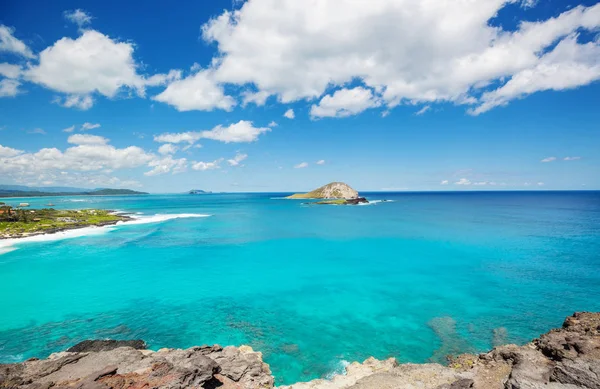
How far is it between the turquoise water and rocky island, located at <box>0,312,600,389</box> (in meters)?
2.12

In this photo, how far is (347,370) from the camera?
15867mm

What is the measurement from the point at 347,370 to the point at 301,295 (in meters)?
12.8

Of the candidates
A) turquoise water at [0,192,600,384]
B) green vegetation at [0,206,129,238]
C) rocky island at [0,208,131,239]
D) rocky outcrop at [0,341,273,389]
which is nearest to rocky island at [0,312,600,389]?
rocky outcrop at [0,341,273,389]

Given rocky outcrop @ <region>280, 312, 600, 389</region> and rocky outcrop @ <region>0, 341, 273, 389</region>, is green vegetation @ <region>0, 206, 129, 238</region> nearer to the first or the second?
rocky outcrop @ <region>0, 341, 273, 389</region>

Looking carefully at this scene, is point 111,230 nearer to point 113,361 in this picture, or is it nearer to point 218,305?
point 218,305

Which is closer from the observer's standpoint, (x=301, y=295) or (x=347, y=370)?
(x=347, y=370)

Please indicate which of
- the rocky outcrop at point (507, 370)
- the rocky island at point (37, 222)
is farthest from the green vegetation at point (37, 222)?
the rocky outcrop at point (507, 370)

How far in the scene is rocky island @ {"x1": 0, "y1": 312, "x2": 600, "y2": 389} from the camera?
38.4 ft

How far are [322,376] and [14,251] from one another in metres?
58.2

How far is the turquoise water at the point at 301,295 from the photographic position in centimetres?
1944

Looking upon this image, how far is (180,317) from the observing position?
2338 cm

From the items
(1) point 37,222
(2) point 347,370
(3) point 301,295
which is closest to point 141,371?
(2) point 347,370

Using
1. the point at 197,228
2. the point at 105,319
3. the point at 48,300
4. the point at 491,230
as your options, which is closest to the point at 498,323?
the point at 105,319

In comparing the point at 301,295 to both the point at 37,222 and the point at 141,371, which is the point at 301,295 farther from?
the point at 37,222
